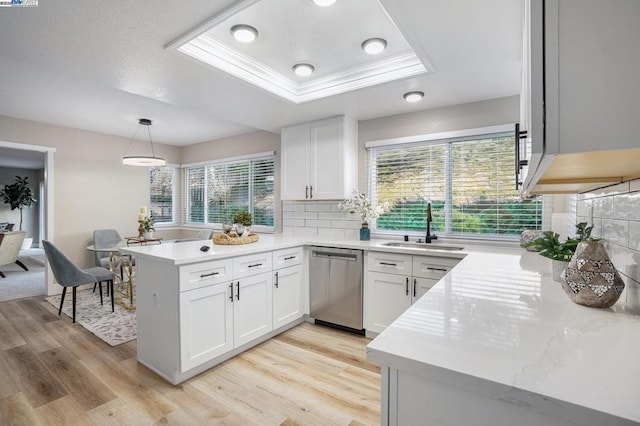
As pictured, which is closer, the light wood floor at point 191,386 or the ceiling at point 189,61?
the ceiling at point 189,61

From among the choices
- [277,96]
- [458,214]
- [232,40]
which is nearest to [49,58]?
[232,40]

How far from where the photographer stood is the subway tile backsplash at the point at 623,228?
3.38ft

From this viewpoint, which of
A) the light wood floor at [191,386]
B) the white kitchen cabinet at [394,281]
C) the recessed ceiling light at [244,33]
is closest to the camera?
the light wood floor at [191,386]

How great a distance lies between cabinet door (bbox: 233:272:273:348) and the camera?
2627 mm

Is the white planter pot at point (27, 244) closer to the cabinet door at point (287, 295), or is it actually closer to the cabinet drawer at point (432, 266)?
the cabinet door at point (287, 295)

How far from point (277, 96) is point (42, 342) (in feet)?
10.5

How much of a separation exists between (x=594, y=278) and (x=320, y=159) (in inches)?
113

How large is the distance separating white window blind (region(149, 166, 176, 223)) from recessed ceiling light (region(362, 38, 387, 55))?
4.97 metres

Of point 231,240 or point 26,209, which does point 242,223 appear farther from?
point 26,209

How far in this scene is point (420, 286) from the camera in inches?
108

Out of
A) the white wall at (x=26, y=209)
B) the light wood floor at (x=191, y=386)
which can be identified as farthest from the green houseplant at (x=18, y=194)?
the light wood floor at (x=191, y=386)

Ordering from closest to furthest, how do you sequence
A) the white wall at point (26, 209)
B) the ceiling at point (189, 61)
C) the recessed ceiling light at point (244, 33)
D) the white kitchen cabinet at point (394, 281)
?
the ceiling at point (189, 61) → the recessed ceiling light at point (244, 33) → the white kitchen cabinet at point (394, 281) → the white wall at point (26, 209)

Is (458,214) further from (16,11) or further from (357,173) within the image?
(16,11)

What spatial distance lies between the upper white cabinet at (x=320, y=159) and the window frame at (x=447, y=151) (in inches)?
8.0
